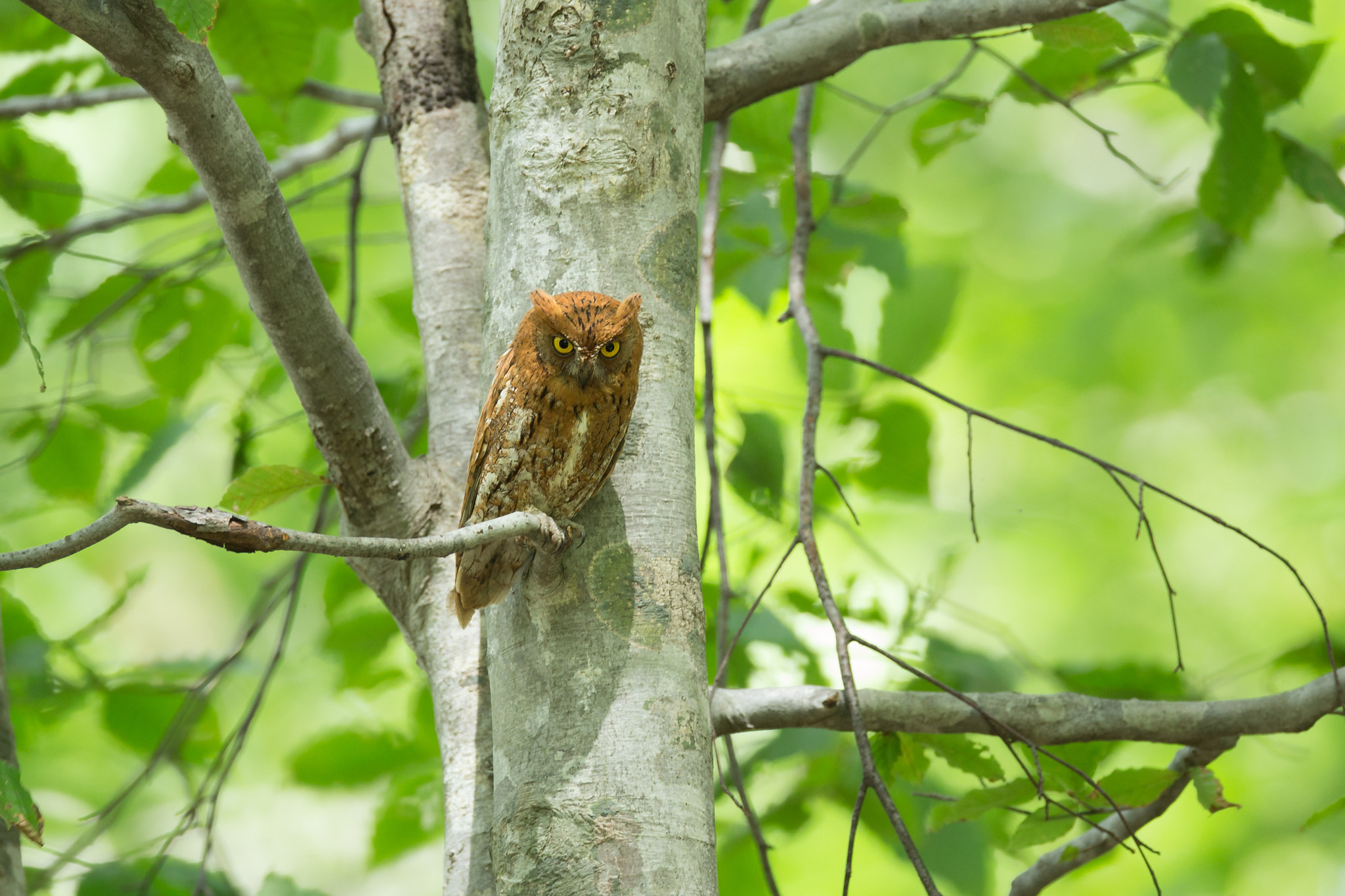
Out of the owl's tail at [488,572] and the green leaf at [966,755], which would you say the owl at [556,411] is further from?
the green leaf at [966,755]

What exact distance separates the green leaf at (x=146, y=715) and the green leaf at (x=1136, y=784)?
2.27 meters

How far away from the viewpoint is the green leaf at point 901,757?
1.90 metres

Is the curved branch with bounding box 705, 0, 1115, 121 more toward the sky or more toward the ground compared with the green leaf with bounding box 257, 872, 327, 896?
more toward the sky

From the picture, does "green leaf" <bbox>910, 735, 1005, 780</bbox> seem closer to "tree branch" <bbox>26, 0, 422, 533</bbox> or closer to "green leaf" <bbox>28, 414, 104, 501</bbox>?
"tree branch" <bbox>26, 0, 422, 533</bbox>

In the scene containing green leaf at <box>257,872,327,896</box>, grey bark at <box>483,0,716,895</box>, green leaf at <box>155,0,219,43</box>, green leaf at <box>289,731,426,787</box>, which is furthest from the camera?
green leaf at <box>289,731,426,787</box>

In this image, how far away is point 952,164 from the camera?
1034 cm

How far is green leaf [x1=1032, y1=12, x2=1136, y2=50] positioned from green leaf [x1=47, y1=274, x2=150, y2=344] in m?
2.56

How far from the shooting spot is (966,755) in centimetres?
193

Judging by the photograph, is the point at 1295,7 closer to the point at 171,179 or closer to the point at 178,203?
the point at 178,203

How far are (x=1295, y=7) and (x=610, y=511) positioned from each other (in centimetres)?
212

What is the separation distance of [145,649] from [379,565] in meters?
7.67

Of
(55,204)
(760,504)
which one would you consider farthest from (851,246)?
(55,204)

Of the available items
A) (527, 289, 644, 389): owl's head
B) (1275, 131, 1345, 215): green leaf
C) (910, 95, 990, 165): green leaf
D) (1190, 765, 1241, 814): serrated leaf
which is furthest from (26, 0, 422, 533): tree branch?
(1275, 131, 1345, 215): green leaf

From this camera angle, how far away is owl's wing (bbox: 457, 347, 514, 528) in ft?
5.22
